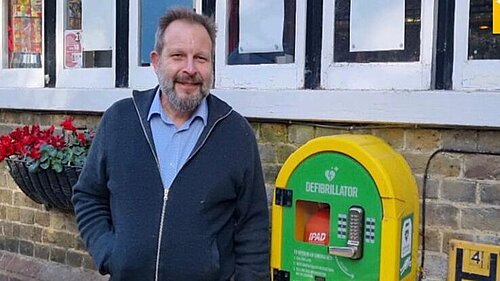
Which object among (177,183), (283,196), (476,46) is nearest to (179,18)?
(177,183)

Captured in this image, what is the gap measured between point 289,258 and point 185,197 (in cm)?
64

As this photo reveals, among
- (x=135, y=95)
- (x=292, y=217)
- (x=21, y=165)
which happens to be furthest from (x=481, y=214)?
(x=21, y=165)

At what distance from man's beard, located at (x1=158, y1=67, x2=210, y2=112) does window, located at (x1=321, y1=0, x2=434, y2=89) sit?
0.97 metres

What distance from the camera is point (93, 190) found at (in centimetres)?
267

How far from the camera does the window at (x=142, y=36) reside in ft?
13.3

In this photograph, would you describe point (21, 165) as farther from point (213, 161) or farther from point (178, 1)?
point (213, 161)

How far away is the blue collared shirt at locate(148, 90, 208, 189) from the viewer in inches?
100

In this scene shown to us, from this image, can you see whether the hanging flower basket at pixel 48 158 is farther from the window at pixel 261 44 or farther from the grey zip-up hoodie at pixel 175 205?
the grey zip-up hoodie at pixel 175 205

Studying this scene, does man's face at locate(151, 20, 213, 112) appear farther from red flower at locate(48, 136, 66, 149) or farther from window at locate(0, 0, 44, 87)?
window at locate(0, 0, 44, 87)

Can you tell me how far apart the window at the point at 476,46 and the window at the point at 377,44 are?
13 cm

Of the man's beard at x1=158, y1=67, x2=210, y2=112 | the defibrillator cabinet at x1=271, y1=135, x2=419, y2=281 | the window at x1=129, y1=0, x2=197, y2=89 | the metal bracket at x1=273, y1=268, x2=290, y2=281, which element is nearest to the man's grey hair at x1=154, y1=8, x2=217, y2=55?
the man's beard at x1=158, y1=67, x2=210, y2=112

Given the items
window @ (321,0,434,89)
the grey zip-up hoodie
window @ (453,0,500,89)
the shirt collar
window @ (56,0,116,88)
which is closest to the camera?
the grey zip-up hoodie

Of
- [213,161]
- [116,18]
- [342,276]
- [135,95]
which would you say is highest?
[116,18]

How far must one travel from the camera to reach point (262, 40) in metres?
3.60
